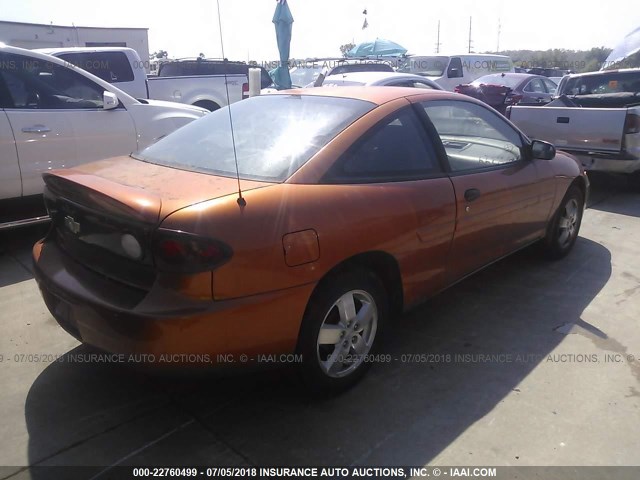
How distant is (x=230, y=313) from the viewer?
2.29 metres

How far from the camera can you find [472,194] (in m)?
3.41

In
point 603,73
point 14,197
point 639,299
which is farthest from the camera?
point 603,73

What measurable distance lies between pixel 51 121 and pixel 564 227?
473cm

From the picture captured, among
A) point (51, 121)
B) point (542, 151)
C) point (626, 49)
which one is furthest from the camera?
point (626, 49)

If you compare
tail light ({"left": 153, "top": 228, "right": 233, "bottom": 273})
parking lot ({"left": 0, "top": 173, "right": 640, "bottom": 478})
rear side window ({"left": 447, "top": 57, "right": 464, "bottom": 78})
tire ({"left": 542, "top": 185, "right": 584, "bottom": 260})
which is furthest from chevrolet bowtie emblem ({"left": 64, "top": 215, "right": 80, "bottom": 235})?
rear side window ({"left": 447, "top": 57, "right": 464, "bottom": 78})

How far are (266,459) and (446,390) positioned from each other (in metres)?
1.06

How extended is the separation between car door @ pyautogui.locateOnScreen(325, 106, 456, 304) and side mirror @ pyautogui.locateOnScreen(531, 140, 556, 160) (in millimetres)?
1205

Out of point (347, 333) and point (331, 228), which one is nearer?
point (331, 228)

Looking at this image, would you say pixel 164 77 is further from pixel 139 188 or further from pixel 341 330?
pixel 341 330

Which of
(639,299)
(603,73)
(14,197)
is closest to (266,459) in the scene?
(639,299)

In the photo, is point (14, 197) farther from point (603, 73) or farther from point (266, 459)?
point (603, 73)

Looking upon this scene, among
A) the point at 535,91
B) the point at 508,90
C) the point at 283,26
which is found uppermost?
the point at 283,26

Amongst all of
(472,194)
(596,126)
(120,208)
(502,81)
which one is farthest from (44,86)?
(502,81)

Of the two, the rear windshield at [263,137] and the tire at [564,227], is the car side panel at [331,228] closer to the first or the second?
the rear windshield at [263,137]
